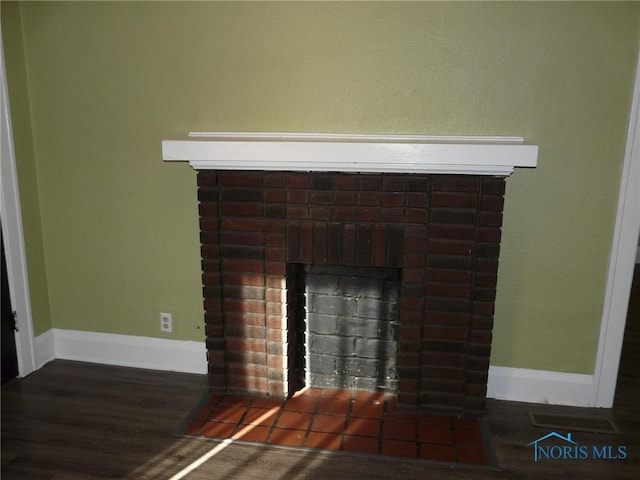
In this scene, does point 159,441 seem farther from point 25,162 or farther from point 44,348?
point 25,162

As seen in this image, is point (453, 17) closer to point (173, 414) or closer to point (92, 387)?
point (173, 414)

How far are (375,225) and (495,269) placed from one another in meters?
0.53

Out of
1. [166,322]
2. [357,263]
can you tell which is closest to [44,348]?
[166,322]

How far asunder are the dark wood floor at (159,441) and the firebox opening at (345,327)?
51cm

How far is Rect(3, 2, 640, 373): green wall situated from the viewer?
2240 millimetres

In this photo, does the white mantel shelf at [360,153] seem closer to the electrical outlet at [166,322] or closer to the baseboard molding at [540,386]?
the electrical outlet at [166,322]

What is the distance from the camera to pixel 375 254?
2379 millimetres

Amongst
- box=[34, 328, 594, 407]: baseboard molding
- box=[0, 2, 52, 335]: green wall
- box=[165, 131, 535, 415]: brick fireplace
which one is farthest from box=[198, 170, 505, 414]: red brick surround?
box=[0, 2, 52, 335]: green wall

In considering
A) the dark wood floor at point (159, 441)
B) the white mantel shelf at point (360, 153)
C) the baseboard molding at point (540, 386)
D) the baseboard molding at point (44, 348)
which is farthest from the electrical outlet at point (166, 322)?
the baseboard molding at point (540, 386)

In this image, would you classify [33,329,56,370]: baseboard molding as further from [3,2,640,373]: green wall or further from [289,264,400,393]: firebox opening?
[289,264,400,393]: firebox opening

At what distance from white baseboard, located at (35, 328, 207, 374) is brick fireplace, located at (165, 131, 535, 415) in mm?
256

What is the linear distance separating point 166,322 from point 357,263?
107cm

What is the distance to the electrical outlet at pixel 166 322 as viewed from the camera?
2.80 metres

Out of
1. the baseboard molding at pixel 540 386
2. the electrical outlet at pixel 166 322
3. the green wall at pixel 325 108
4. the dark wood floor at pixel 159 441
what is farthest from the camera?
the electrical outlet at pixel 166 322
